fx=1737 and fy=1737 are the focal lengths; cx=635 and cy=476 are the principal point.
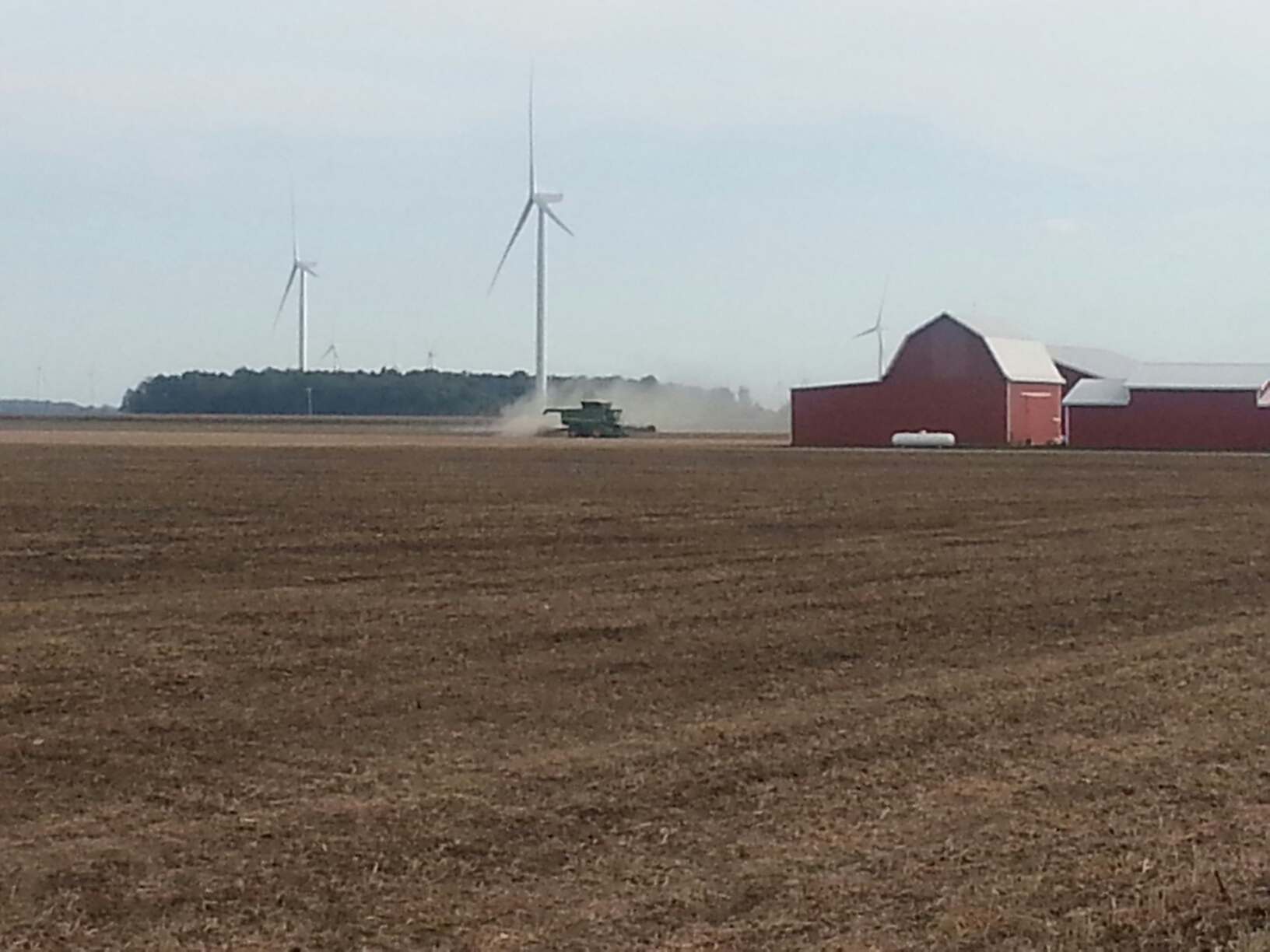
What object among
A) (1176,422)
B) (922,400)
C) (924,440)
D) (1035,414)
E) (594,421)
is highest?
(922,400)

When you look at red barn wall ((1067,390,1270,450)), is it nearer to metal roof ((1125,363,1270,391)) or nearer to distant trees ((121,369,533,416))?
metal roof ((1125,363,1270,391))

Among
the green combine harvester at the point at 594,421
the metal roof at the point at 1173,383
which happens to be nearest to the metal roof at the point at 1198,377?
the metal roof at the point at 1173,383

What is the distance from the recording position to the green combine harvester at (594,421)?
84.4 meters

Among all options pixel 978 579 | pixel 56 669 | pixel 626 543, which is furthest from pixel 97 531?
pixel 978 579

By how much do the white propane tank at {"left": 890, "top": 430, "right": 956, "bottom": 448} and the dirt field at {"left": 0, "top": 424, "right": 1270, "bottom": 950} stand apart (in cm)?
3914

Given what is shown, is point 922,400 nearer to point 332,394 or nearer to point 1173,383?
point 1173,383

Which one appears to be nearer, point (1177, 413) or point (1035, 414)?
point (1177, 413)

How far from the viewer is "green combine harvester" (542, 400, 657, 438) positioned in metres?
84.4

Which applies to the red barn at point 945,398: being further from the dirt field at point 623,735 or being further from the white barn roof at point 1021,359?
the dirt field at point 623,735

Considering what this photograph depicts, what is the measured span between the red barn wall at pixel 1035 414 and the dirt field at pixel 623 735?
1739 inches

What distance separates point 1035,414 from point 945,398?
4297 mm

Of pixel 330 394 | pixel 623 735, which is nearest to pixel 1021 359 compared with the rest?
pixel 623 735

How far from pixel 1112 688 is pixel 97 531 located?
14427 mm

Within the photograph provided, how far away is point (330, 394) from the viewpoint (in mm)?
174250
